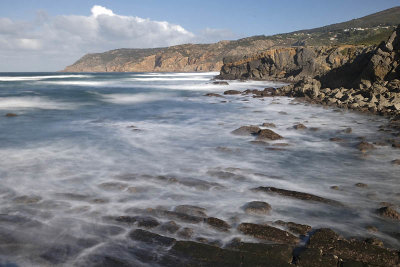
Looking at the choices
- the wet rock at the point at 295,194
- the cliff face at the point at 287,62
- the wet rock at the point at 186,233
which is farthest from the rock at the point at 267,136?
the cliff face at the point at 287,62

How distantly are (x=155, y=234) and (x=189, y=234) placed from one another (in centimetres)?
49

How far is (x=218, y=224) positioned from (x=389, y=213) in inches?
112

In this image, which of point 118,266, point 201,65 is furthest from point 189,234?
point 201,65

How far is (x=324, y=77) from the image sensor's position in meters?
27.5

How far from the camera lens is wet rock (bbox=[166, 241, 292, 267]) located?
3516 mm

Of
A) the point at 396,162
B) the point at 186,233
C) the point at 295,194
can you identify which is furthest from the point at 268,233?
the point at 396,162

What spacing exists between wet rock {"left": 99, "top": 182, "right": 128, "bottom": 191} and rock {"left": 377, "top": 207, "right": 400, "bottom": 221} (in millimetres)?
4756

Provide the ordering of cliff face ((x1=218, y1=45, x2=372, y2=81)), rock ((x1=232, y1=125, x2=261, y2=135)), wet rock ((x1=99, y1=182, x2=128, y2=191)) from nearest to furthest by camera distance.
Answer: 1. wet rock ((x1=99, y1=182, x2=128, y2=191))
2. rock ((x1=232, y1=125, x2=261, y2=135))
3. cliff face ((x1=218, y1=45, x2=372, y2=81))

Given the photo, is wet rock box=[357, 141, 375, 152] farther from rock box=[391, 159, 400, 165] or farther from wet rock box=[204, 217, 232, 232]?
wet rock box=[204, 217, 232, 232]

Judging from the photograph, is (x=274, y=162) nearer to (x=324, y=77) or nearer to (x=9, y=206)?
(x=9, y=206)

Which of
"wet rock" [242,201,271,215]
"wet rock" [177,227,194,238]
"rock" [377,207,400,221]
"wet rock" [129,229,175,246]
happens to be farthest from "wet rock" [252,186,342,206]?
"wet rock" [129,229,175,246]

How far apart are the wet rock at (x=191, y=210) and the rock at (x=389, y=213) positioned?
2.94 meters

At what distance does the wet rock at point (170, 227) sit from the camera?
14.3 feet

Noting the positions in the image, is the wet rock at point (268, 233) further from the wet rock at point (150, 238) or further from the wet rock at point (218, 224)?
the wet rock at point (150, 238)
